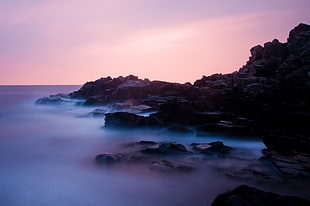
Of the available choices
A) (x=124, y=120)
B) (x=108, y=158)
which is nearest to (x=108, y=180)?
(x=108, y=158)

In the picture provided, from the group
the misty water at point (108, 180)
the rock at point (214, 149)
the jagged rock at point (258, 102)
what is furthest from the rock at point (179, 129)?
the rock at point (214, 149)

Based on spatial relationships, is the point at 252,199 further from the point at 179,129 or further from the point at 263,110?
the point at 263,110

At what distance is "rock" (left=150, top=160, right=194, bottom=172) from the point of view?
880cm

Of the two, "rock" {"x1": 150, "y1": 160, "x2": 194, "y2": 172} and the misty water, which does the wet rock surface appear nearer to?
"rock" {"x1": 150, "y1": 160, "x2": 194, "y2": 172}

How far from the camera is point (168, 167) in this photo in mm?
8844

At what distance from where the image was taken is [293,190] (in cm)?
698

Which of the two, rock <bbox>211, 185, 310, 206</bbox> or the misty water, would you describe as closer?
rock <bbox>211, 185, 310, 206</bbox>

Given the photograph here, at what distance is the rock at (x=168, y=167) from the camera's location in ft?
28.9

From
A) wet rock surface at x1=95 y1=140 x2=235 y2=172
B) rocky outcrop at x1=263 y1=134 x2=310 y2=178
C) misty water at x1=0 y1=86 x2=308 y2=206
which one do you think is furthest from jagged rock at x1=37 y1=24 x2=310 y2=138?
wet rock surface at x1=95 y1=140 x2=235 y2=172

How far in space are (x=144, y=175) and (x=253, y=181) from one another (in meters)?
3.93

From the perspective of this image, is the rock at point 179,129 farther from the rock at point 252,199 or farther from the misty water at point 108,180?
the rock at point 252,199

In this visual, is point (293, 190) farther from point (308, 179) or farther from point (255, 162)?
point (255, 162)

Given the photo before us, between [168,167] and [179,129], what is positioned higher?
[179,129]

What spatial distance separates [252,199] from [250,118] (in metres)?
11.8
